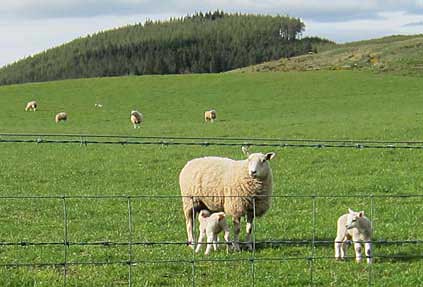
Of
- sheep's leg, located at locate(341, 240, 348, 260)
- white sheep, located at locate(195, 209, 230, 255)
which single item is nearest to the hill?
white sheep, located at locate(195, 209, 230, 255)

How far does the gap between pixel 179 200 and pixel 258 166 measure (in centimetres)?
524

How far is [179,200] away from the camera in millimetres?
15984

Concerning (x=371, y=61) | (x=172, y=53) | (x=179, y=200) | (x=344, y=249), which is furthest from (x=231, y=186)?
(x=172, y=53)

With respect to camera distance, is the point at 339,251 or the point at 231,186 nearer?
the point at 339,251

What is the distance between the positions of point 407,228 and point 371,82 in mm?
48780

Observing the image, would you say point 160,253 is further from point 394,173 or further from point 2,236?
point 394,173

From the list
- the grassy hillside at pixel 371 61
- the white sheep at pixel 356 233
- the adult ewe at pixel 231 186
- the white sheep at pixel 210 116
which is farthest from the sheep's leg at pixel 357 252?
the grassy hillside at pixel 371 61

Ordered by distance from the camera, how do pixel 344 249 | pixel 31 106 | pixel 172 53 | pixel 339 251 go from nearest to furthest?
pixel 339 251 → pixel 344 249 → pixel 31 106 → pixel 172 53

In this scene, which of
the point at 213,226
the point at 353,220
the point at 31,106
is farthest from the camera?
the point at 31,106

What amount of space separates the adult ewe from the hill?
479 ft

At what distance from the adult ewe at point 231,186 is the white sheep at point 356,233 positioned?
1457mm

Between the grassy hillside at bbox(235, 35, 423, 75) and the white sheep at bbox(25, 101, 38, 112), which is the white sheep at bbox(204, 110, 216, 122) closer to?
the white sheep at bbox(25, 101, 38, 112)

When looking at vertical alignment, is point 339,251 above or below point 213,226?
below

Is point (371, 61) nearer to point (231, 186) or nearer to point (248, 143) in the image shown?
point (248, 143)
